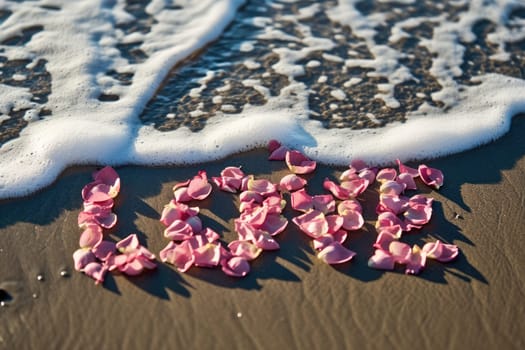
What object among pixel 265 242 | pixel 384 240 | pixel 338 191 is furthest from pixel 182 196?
pixel 384 240

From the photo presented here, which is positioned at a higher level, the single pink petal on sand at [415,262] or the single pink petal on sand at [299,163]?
the single pink petal on sand at [299,163]

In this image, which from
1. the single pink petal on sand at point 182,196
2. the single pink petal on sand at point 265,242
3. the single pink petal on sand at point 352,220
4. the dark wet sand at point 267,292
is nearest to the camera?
the dark wet sand at point 267,292

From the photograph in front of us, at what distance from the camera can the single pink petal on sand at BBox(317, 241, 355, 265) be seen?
270 cm

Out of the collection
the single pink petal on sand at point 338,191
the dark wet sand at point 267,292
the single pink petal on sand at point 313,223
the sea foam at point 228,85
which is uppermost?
the sea foam at point 228,85

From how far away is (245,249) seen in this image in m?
2.74

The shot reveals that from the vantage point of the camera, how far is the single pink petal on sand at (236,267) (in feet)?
8.67

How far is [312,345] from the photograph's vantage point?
93.4 inches

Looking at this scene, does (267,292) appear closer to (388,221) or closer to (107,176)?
(388,221)

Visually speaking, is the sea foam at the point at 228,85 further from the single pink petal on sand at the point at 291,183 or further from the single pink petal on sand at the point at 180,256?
the single pink petal on sand at the point at 180,256

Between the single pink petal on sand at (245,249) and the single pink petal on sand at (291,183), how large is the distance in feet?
1.36

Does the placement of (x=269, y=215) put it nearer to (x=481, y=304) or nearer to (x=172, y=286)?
(x=172, y=286)

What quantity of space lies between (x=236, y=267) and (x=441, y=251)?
836 mm

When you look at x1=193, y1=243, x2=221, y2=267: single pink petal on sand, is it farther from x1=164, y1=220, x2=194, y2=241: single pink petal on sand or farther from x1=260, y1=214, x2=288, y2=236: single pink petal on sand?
x1=260, y1=214, x2=288, y2=236: single pink petal on sand

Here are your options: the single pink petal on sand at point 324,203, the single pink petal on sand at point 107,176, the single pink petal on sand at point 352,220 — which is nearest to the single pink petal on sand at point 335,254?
the single pink petal on sand at point 352,220
